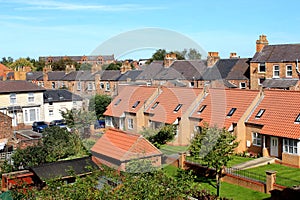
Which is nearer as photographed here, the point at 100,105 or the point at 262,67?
the point at 100,105

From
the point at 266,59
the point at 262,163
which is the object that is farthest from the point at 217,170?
the point at 266,59

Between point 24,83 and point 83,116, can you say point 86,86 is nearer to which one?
point 24,83

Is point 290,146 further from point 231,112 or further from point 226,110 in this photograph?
point 226,110

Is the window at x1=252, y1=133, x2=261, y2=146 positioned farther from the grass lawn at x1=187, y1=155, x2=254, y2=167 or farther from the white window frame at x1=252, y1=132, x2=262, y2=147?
the grass lawn at x1=187, y1=155, x2=254, y2=167

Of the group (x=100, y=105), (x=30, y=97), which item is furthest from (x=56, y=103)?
(x=100, y=105)

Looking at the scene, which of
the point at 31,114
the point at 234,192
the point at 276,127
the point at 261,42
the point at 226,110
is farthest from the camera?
the point at 261,42

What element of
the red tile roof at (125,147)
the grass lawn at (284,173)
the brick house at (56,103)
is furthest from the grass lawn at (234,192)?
the brick house at (56,103)

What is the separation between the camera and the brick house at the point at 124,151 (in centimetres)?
2006

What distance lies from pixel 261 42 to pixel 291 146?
992 inches

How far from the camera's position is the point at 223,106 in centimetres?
3189

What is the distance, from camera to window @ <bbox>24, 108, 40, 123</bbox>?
152ft

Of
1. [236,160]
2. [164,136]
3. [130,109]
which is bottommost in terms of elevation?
[236,160]

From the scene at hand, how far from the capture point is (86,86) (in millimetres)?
68562

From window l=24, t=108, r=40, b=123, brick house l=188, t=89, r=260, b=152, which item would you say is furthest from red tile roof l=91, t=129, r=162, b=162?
window l=24, t=108, r=40, b=123
